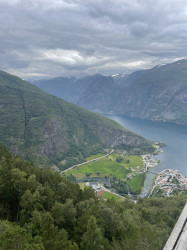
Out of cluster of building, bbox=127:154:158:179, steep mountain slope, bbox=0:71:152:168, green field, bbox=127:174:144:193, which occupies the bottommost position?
green field, bbox=127:174:144:193

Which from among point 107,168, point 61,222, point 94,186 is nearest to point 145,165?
point 107,168

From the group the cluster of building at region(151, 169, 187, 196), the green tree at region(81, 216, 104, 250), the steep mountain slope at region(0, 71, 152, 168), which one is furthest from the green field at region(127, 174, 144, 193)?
the green tree at region(81, 216, 104, 250)

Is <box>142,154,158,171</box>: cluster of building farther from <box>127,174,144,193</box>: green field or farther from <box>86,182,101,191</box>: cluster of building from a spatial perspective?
<box>86,182,101,191</box>: cluster of building

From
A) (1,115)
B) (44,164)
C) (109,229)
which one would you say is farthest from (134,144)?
(109,229)

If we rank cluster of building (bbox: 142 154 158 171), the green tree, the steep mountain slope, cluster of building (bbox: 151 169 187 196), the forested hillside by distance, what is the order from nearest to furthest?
the forested hillside → the green tree → cluster of building (bbox: 151 169 187 196) → cluster of building (bbox: 142 154 158 171) → the steep mountain slope

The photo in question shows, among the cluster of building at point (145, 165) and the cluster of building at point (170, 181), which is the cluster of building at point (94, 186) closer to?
the cluster of building at point (145, 165)

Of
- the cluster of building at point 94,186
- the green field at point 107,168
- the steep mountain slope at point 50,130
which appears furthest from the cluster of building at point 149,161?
the cluster of building at point 94,186
